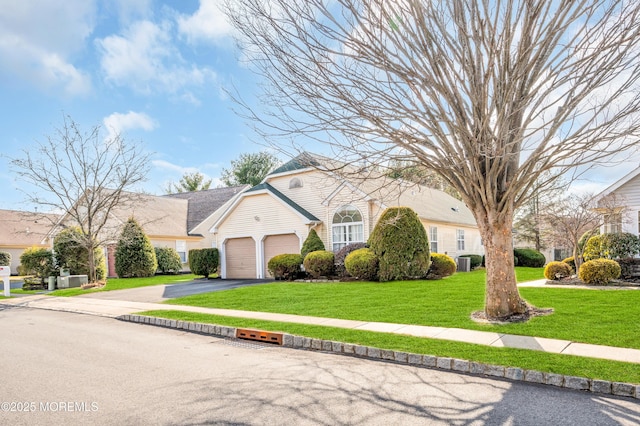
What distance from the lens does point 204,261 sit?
2438 centimetres

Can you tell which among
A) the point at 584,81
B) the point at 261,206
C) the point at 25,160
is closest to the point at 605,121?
the point at 584,81

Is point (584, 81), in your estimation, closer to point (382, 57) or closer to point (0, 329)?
point (382, 57)

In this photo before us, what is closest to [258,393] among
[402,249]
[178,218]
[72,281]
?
[402,249]

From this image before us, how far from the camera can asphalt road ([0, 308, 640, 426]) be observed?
443 cm

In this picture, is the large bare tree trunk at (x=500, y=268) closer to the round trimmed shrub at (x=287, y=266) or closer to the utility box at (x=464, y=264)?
the round trimmed shrub at (x=287, y=266)

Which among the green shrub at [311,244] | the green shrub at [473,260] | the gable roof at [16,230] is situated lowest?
the green shrub at [473,260]

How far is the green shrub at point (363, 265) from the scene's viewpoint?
17.1 meters

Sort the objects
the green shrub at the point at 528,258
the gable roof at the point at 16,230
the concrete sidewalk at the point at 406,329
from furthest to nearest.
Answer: the gable roof at the point at 16,230 → the green shrub at the point at 528,258 → the concrete sidewalk at the point at 406,329

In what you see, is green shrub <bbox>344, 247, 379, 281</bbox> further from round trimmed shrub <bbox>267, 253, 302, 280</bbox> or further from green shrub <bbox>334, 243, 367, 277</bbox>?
round trimmed shrub <bbox>267, 253, 302, 280</bbox>

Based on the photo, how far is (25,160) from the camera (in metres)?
20.8

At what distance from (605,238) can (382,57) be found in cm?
1337

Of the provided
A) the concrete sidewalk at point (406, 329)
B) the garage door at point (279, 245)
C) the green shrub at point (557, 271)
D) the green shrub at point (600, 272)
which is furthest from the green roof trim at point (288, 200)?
the green shrub at point (600, 272)

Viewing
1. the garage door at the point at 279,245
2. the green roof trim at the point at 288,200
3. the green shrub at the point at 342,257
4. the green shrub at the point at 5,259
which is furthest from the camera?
the green shrub at the point at 5,259

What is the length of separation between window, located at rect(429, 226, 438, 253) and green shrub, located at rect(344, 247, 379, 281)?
6081mm
